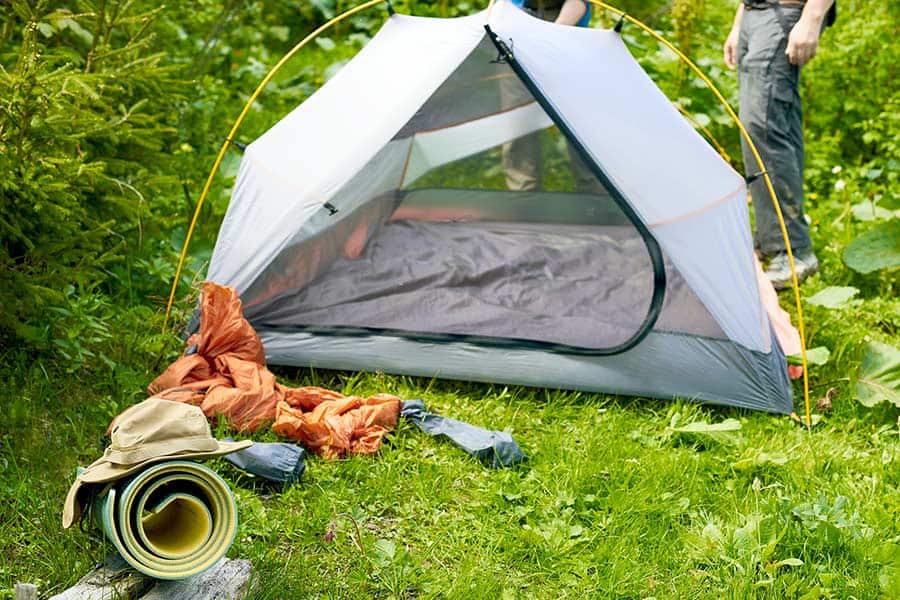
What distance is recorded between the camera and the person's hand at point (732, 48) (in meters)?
4.25

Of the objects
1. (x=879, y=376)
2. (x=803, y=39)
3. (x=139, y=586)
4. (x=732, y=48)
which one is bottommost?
(x=879, y=376)

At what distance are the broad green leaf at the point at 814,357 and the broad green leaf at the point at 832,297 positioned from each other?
26 centimetres

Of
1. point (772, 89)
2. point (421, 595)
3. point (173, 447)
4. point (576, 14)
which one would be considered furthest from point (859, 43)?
point (173, 447)

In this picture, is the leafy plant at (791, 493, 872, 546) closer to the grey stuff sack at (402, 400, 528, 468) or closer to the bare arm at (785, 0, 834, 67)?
the grey stuff sack at (402, 400, 528, 468)

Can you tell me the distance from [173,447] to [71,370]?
1166 millimetres

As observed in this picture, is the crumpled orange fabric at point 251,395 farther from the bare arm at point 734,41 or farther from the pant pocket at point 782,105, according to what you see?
the bare arm at point 734,41

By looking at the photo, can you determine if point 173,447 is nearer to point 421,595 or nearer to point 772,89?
point 421,595

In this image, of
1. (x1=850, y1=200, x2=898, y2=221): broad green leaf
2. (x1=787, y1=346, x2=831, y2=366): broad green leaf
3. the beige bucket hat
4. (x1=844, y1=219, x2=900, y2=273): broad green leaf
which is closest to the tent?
(x1=787, y1=346, x2=831, y2=366): broad green leaf

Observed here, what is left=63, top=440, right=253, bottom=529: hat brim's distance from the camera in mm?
2076

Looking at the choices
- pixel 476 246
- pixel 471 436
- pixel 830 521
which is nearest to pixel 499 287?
pixel 476 246

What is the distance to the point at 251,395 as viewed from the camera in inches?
121

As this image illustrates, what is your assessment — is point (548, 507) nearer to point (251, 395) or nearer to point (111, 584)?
point (251, 395)

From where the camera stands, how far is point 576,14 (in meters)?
4.14

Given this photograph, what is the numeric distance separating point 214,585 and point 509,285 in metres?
1.97
